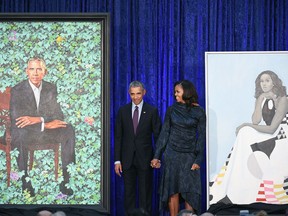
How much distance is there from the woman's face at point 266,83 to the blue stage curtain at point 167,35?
1.38 feet

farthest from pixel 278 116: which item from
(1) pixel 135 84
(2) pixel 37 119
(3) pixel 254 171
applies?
(2) pixel 37 119

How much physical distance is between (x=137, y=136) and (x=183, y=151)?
57 centimetres

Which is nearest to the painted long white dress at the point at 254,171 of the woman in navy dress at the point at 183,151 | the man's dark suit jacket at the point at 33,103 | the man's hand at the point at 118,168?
the woman in navy dress at the point at 183,151

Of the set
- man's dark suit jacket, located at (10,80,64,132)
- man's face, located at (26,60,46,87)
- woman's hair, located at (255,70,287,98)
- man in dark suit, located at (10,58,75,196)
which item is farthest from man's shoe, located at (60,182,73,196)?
woman's hair, located at (255,70,287,98)

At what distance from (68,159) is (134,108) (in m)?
0.88

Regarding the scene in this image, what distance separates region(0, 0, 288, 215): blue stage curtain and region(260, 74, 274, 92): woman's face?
1.38 feet

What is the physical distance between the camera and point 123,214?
7410 mm

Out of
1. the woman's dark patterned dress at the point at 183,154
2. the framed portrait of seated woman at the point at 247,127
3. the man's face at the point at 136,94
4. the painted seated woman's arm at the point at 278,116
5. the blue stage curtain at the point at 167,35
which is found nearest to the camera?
the woman's dark patterned dress at the point at 183,154

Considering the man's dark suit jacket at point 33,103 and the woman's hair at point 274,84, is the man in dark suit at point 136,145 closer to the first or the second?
the man's dark suit jacket at point 33,103

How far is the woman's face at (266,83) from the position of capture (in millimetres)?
7168

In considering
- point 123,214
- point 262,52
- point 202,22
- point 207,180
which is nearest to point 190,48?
point 202,22

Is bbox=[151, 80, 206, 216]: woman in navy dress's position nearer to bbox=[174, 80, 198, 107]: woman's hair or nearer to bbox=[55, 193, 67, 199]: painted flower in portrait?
bbox=[174, 80, 198, 107]: woman's hair

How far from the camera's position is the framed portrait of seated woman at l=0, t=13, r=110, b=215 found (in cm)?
693

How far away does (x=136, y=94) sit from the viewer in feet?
Result: 22.4
